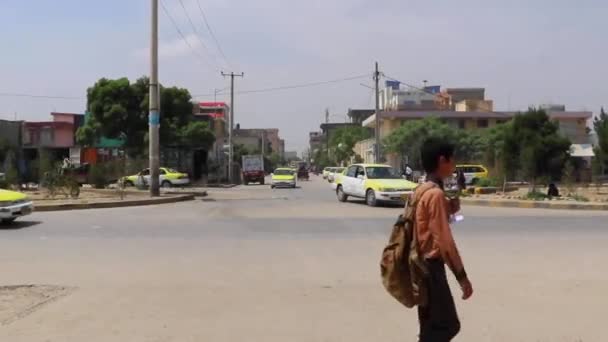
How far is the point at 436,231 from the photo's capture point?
13.9ft

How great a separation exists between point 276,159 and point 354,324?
504 ft

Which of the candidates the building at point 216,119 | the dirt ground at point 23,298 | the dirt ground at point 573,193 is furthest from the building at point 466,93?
the dirt ground at point 23,298

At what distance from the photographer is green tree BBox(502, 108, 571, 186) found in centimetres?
2827

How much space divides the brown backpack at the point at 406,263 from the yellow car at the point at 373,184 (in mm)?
17598

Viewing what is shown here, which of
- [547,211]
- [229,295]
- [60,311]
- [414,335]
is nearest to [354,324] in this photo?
[414,335]

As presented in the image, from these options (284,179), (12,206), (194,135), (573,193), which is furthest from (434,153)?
(194,135)

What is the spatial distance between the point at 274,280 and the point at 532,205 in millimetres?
15772

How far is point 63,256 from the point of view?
11172 mm

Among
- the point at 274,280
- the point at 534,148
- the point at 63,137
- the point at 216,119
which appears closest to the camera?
the point at 274,280

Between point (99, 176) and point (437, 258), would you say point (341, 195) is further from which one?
point (437, 258)

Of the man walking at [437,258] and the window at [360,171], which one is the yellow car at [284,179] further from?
the man walking at [437,258]

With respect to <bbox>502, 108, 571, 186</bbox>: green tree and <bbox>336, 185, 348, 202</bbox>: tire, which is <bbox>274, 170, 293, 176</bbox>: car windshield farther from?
<bbox>336, 185, 348, 202</bbox>: tire

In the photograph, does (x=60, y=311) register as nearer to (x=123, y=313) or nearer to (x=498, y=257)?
(x=123, y=313)

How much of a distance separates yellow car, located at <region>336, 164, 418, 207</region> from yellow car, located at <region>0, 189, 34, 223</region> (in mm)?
11147
